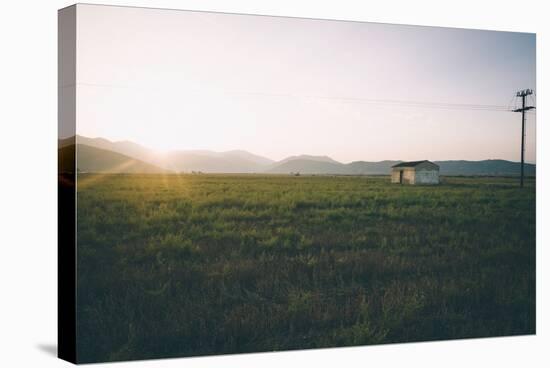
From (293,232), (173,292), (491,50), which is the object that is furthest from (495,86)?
(173,292)

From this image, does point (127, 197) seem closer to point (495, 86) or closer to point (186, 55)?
point (186, 55)

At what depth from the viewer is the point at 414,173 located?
1291cm

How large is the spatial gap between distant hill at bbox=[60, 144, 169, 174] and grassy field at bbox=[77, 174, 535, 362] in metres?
0.13

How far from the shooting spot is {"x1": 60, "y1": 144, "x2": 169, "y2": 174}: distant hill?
11.0 metres

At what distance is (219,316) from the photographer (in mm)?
11531

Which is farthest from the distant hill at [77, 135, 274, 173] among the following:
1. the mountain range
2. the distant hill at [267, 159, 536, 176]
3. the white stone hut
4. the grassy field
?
the white stone hut

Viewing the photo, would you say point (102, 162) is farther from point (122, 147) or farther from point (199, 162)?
point (199, 162)

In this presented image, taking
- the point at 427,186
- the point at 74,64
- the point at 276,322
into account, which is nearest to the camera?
the point at 74,64

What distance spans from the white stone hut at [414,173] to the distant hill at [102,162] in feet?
11.3

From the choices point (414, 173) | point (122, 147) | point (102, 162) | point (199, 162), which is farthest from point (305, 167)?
point (102, 162)

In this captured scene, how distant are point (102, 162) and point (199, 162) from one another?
1.21 m

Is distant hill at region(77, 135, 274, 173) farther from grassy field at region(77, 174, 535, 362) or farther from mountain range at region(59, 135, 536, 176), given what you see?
grassy field at region(77, 174, 535, 362)

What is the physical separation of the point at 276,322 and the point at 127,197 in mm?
2419

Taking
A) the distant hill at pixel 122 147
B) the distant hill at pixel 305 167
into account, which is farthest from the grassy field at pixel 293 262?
the distant hill at pixel 122 147
